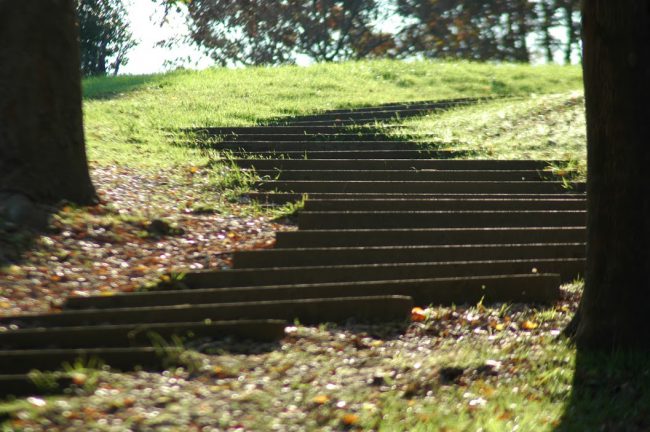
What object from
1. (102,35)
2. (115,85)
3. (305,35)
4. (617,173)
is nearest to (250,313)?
(617,173)

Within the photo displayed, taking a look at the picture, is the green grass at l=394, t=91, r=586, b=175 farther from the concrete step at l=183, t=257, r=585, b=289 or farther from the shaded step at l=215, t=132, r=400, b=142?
the concrete step at l=183, t=257, r=585, b=289

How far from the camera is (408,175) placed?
39.0ft

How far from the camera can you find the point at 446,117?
632 inches

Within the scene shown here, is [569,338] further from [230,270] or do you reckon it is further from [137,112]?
[137,112]

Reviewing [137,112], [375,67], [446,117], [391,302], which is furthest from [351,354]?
[375,67]

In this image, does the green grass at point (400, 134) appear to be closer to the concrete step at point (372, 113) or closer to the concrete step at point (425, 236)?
the concrete step at point (372, 113)

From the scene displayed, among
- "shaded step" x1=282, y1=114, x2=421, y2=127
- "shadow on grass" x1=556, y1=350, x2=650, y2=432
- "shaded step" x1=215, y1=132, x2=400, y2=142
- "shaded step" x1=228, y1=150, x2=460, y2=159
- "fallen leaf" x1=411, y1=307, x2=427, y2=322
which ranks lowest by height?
"shadow on grass" x1=556, y1=350, x2=650, y2=432

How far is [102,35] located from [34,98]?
2185 cm

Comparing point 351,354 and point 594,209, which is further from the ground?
point 594,209

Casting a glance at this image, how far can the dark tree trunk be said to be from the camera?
9.39m

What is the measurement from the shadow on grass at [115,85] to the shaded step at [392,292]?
41.2 feet

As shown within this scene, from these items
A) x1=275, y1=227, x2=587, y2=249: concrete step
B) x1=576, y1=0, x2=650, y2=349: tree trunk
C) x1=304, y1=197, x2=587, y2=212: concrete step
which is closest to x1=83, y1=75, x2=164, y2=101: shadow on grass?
x1=304, y1=197, x2=587, y2=212: concrete step

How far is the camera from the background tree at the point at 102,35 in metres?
29.5

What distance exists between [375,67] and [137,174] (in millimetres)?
11833
